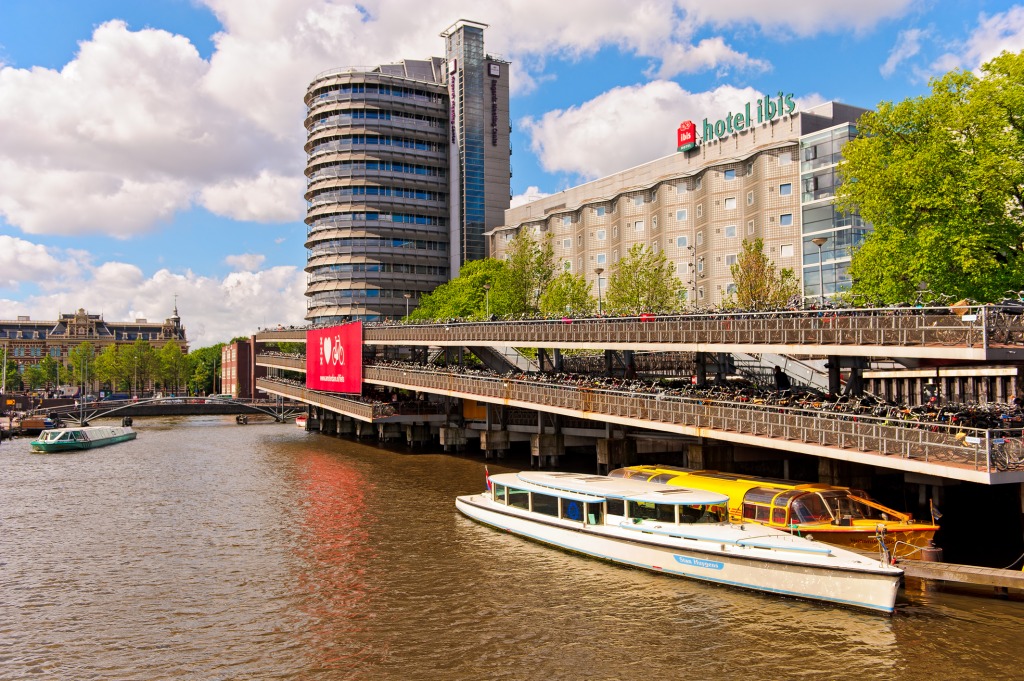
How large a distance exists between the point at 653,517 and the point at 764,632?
7.79m

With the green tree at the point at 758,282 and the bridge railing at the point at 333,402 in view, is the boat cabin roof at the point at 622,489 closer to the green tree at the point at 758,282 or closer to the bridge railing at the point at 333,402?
the bridge railing at the point at 333,402

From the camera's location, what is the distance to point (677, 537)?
1153 inches

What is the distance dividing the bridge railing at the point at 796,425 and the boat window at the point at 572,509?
7789 millimetres

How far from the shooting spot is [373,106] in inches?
6176

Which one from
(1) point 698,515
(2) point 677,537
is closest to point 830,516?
(1) point 698,515

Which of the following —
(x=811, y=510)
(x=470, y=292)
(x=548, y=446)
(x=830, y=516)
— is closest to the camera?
(x=830, y=516)

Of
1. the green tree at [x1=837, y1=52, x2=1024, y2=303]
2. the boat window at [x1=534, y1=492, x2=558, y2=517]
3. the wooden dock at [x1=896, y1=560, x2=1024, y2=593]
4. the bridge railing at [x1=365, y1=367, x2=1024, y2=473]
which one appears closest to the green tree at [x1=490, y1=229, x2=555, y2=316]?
the bridge railing at [x1=365, y1=367, x2=1024, y2=473]

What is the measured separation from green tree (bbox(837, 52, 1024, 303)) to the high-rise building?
4916 inches

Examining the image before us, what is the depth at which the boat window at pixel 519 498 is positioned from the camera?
3678 cm

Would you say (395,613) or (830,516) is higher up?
(830,516)

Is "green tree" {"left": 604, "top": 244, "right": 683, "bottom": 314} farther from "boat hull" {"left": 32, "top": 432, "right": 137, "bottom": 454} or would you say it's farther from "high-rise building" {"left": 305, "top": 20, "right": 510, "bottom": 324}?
"high-rise building" {"left": 305, "top": 20, "right": 510, "bottom": 324}

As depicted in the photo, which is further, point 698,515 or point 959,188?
point 959,188

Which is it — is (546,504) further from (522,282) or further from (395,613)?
(522,282)

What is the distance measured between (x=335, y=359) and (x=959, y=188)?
6819 centimetres
